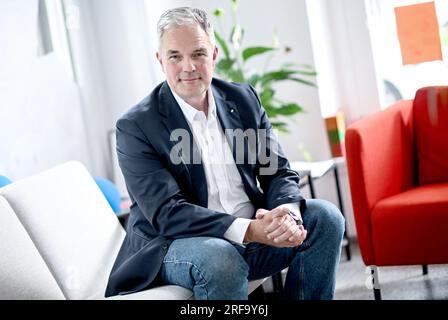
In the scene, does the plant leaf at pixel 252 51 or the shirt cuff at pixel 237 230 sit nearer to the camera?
the shirt cuff at pixel 237 230

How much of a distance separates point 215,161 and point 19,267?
0.39 m

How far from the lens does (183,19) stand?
1380mm

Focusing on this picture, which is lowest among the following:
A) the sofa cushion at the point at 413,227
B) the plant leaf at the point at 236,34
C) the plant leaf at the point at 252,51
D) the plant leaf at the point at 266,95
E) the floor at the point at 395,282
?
the floor at the point at 395,282

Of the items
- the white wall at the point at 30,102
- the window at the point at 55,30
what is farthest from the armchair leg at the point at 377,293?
the window at the point at 55,30

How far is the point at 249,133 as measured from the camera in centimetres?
→ 148

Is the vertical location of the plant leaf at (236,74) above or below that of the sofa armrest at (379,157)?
above

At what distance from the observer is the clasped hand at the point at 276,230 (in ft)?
4.42

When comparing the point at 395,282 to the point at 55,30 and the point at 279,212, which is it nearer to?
the point at 279,212

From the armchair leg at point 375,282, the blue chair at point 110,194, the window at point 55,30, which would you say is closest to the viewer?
the armchair leg at point 375,282

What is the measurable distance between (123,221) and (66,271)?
1.29 ft

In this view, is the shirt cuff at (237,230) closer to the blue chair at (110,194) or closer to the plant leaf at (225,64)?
the blue chair at (110,194)

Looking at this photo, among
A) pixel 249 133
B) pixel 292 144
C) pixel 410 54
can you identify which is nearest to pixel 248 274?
pixel 249 133

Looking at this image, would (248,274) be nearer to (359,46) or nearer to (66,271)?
(66,271)

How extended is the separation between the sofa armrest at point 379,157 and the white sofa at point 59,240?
0.33 m
